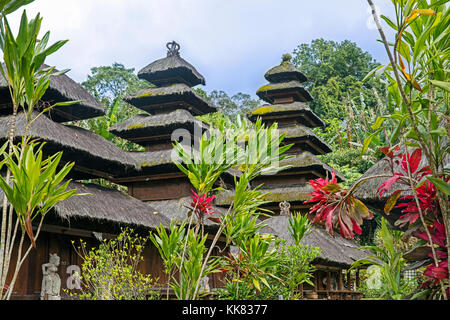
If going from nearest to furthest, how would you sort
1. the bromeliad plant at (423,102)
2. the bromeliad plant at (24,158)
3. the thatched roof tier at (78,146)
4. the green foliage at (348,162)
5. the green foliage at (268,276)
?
the bromeliad plant at (423,102)
the bromeliad plant at (24,158)
the green foliage at (268,276)
the thatched roof tier at (78,146)
the green foliage at (348,162)

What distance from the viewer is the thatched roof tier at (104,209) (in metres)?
9.05

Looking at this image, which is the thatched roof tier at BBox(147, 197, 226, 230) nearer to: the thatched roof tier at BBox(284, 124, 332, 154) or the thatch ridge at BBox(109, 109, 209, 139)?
the thatch ridge at BBox(109, 109, 209, 139)

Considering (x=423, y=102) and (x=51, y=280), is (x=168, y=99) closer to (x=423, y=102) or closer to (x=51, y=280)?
(x=51, y=280)

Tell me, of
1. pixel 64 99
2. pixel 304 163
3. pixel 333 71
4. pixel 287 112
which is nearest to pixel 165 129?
pixel 64 99

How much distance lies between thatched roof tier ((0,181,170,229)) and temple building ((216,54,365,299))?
151 inches

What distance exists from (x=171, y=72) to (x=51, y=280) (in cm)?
883

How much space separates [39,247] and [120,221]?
1524 mm

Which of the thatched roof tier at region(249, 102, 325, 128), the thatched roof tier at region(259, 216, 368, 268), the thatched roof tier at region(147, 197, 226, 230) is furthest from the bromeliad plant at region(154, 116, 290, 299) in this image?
the thatched roof tier at region(249, 102, 325, 128)

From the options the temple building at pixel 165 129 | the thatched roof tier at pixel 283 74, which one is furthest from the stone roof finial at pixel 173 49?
the thatched roof tier at pixel 283 74

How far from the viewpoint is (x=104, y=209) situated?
10.1 metres

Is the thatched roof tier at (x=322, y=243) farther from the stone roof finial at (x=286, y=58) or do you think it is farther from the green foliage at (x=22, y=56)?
the green foliage at (x=22, y=56)

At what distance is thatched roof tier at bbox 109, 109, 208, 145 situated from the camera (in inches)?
591

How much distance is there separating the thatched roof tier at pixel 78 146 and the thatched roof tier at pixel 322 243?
3848 mm
